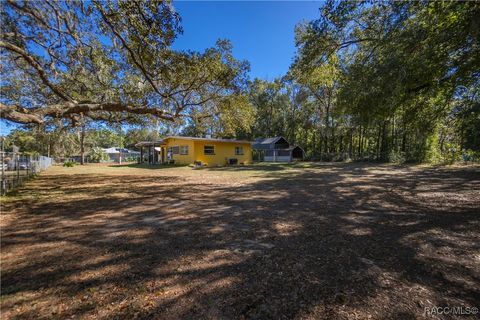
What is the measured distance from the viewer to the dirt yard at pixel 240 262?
2.02 meters

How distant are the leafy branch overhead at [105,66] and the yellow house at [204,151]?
9.17 meters

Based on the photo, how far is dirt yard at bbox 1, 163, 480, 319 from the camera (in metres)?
2.02

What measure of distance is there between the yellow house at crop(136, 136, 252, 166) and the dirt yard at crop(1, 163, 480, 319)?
15524mm

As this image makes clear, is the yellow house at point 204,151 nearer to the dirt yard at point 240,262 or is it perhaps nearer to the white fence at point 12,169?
the white fence at point 12,169

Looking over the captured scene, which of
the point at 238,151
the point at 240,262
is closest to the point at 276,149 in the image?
the point at 238,151

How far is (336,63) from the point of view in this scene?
885 centimetres

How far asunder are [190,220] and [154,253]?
1550 mm

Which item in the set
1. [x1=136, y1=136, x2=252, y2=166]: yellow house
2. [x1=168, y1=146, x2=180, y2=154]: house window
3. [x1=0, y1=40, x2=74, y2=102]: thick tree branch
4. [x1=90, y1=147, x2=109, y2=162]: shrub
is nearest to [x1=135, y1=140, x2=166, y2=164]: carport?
[x1=136, y1=136, x2=252, y2=166]: yellow house

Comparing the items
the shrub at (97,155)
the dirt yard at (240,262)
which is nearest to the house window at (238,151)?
the dirt yard at (240,262)

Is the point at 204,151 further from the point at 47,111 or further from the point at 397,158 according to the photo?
the point at 397,158

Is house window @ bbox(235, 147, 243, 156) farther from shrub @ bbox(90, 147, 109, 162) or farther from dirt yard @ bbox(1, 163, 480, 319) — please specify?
shrub @ bbox(90, 147, 109, 162)

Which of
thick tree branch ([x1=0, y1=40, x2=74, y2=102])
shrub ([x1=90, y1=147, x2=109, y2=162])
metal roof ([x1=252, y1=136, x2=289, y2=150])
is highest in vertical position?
thick tree branch ([x1=0, y1=40, x2=74, y2=102])

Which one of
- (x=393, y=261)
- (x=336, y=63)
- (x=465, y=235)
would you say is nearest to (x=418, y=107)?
(x=336, y=63)

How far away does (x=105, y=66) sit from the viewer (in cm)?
877
